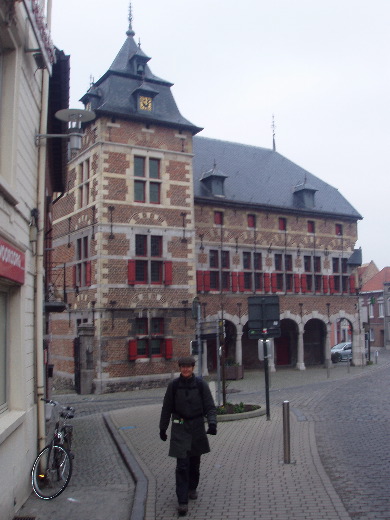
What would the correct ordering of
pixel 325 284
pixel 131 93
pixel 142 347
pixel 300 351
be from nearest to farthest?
pixel 142 347 → pixel 131 93 → pixel 300 351 → pixel 325 284

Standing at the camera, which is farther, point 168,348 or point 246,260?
point 246,260

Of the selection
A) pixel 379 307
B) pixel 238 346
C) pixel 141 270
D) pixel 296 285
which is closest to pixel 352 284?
pixel 296 285

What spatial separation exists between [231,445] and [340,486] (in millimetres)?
3145

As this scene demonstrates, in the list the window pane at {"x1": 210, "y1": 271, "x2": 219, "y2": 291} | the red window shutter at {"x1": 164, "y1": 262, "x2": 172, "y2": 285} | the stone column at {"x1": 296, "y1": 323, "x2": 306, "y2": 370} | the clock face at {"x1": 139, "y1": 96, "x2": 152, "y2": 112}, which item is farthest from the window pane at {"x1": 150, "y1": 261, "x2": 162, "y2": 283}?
the stone column at {"x1": 296, "y1": 323, "x2": 306, "y2": 370}

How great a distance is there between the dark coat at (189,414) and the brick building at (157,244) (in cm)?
1475

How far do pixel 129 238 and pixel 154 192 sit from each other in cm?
247

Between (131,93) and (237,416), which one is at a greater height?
(131,93)

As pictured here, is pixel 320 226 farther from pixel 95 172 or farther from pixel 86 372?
pixel 86 372

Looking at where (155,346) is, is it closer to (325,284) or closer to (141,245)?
(141,245)

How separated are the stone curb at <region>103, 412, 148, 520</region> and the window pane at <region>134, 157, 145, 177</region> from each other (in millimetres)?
14284

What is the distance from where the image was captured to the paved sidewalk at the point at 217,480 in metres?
6.43

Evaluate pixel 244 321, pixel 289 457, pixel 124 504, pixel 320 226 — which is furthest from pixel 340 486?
pixel 320 226

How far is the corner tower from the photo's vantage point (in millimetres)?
23172

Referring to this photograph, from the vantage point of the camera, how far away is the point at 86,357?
23.0 metres
